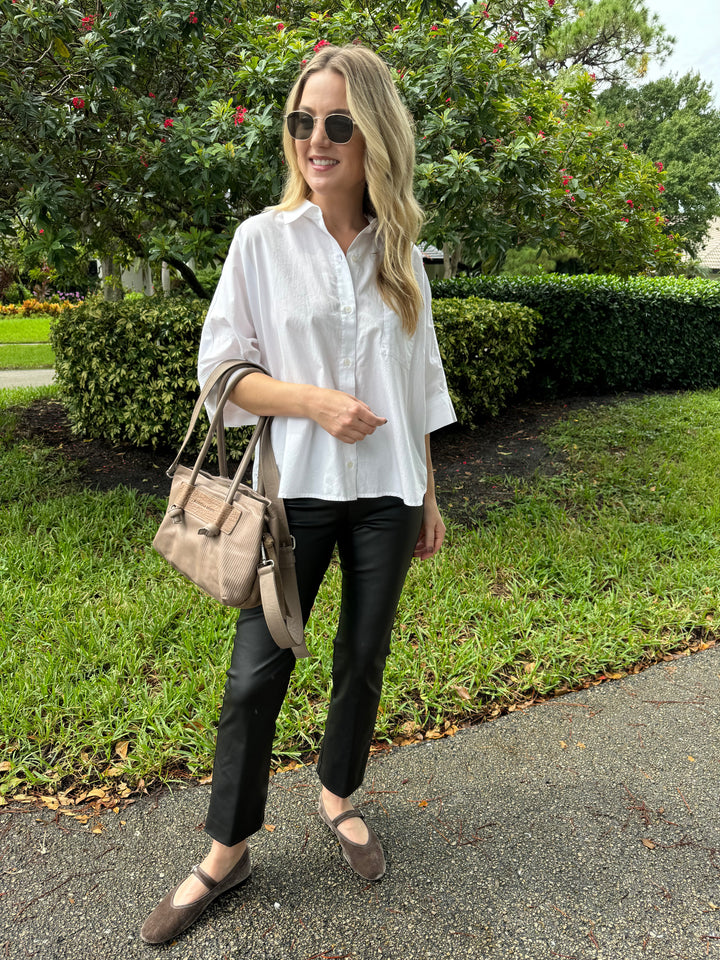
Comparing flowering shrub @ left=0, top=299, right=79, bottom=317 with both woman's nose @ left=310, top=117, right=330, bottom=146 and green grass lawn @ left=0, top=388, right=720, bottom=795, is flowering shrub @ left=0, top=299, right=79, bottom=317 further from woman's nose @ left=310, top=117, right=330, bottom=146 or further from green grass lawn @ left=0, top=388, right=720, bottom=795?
woman's nose @ left=310, top=117, right=330, bottom=146

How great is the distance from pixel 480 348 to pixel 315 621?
12.6ft

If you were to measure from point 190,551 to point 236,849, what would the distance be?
2.64ft

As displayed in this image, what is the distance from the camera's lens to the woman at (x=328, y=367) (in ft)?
5.29

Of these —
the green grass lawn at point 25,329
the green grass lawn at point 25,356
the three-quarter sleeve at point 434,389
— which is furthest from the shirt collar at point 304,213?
the green grass lawn at point 25,329

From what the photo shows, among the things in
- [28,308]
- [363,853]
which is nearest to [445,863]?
[363,853]

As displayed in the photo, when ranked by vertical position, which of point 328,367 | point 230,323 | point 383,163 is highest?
point 383,163

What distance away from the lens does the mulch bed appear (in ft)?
16.3

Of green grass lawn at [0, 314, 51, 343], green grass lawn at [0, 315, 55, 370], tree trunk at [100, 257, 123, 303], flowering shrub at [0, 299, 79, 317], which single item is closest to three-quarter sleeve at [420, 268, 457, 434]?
tree trunk at [100, 257, 123, 303]

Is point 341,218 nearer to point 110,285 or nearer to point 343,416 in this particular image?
point 343,416

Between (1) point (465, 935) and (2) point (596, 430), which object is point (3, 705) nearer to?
(1) point (465, 935)

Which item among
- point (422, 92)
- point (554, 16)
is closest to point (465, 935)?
point (422, 92)

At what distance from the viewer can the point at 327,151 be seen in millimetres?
1621

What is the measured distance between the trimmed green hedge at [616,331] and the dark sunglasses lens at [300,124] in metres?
6.57

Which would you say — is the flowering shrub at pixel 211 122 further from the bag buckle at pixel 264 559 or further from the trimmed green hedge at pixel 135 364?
the bag buckle at pixel 264 559
